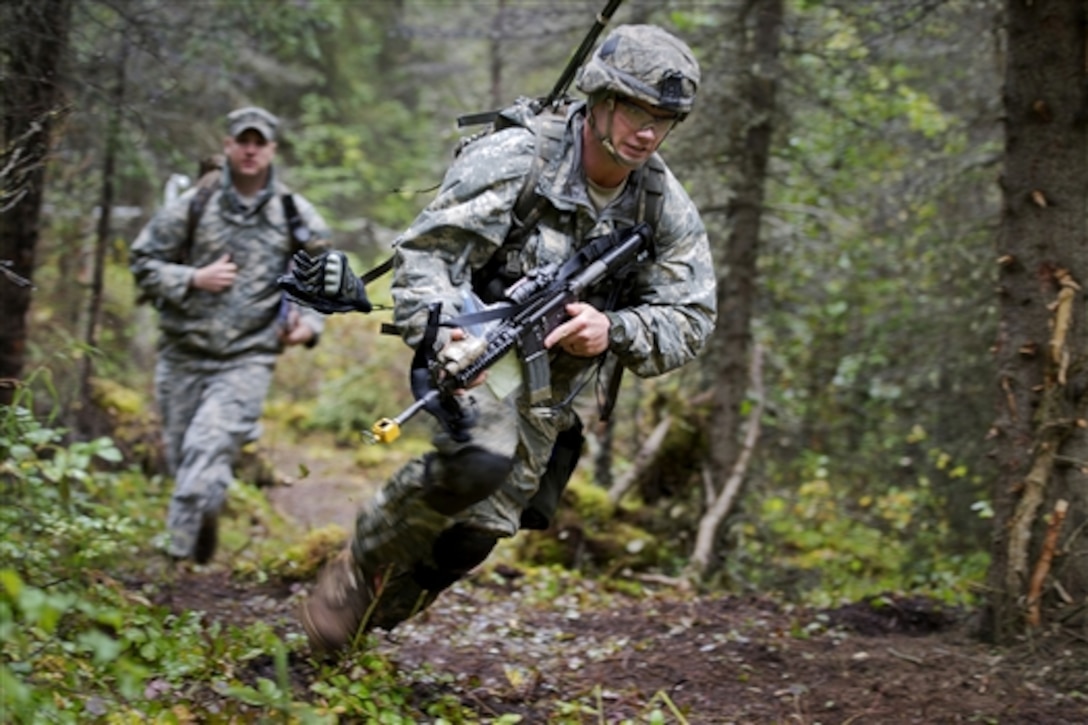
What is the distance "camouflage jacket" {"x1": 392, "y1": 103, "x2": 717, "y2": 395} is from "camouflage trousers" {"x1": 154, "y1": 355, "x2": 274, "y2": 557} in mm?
3130

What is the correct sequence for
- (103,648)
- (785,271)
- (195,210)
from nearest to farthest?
(103,648)
(195,210)
(785,271)

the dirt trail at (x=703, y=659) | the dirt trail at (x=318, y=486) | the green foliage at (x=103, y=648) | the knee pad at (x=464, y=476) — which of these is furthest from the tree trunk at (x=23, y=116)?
the dirt trail at (x=318, y=486)

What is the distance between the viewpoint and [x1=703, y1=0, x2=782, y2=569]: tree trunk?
29.9 ft

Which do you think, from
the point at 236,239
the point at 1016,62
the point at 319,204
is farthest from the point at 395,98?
the point at 1016,62

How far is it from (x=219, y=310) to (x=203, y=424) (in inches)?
30.1

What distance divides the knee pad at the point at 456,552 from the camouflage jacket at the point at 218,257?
3178mm

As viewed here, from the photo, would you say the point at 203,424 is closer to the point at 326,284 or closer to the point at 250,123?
the point at 250,123

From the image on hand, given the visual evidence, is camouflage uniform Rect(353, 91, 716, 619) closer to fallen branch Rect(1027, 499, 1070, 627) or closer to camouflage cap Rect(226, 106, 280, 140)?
fallen branch Rect(1027, 499, 1070, 627)

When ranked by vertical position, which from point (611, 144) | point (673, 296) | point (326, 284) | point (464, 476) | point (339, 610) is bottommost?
point (339, 610)

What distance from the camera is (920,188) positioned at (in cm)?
963

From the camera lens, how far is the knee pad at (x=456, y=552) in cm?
443

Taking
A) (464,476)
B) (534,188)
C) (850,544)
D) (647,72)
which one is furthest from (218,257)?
(850,544)

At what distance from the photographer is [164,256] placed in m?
7.28

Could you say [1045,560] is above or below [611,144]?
below
